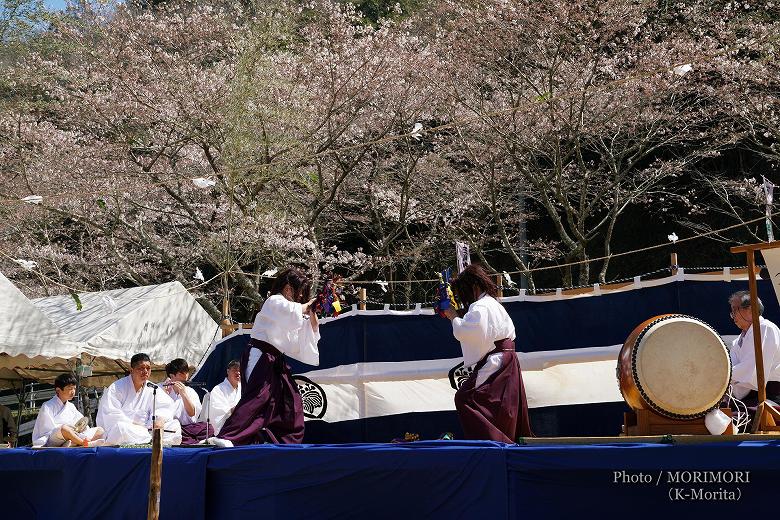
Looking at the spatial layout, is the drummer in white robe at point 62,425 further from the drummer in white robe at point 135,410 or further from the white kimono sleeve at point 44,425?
the drummer in white robe at point 135,410

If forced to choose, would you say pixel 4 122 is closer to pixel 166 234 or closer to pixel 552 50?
pixel 166 234

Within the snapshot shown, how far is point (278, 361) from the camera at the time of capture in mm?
6305

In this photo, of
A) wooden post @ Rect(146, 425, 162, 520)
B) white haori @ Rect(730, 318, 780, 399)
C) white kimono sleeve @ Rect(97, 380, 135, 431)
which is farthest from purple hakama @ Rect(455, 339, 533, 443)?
white kimono sleeve @ Rect(97, 380, 135, 431)

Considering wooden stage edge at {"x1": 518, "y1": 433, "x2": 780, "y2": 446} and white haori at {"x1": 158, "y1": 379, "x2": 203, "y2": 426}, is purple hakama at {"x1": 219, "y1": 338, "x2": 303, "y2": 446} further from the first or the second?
white haori at {"x1": 158, "y1": 379, "x2": 203, "y2": 426}

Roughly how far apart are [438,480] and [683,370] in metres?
1.32

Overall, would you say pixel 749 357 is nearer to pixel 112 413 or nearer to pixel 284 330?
pixel 284 330

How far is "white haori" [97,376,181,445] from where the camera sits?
6.95m

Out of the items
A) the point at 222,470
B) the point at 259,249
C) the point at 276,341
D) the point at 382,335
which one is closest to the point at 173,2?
the point at 259,249

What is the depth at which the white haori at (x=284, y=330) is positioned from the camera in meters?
6.25

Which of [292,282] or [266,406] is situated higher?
[292,282]

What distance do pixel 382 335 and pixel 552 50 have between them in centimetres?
865

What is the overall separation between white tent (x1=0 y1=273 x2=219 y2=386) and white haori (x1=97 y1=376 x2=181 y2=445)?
2331 millimetres

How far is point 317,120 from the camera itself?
15.8 metres

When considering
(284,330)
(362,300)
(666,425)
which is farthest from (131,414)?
(666,425)
